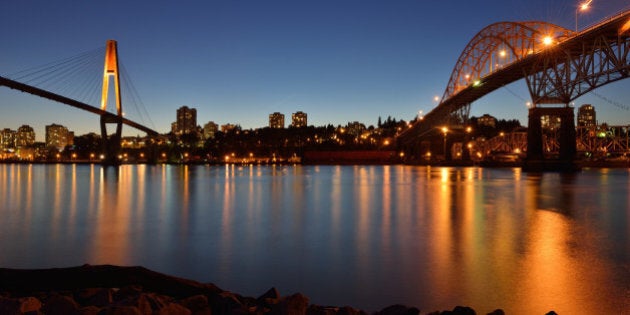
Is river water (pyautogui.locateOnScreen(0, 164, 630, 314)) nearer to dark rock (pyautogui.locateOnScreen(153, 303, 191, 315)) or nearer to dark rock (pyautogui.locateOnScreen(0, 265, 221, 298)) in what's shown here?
dark rock (pyautogui.locateOnScreen(0, 265, 221, 298))

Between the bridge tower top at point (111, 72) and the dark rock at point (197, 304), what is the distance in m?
92.3

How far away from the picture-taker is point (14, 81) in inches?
2589

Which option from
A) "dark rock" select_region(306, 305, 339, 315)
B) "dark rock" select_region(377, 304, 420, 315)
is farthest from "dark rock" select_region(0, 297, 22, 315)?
"dark rock" select_region(377, 304, 420, 315)

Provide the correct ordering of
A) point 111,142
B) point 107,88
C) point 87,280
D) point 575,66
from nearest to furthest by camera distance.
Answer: point 87,280, point 575,66, point 107,88, point 111,142

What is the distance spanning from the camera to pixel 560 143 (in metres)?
62.3

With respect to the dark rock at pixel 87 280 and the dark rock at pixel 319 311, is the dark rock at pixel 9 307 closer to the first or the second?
the dark rock at pixel 87 280

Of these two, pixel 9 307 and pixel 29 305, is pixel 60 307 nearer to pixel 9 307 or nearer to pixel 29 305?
pixel 29 305

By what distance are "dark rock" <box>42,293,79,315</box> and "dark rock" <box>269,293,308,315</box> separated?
209cm

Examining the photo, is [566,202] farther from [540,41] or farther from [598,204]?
[540,41]

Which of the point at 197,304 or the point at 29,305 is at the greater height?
the point at 29,305

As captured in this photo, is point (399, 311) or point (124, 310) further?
point (399, 311)

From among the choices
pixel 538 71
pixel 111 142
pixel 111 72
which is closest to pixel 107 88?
pixel 111 72

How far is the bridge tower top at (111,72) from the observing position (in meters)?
91.5

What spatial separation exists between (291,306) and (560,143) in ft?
210
